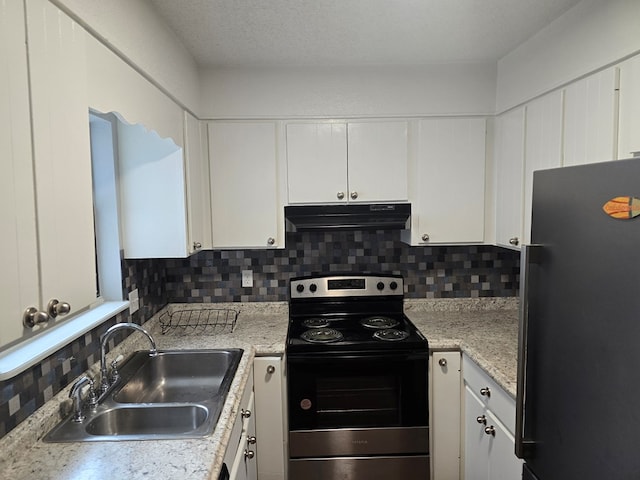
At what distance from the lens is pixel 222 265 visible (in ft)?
8.54

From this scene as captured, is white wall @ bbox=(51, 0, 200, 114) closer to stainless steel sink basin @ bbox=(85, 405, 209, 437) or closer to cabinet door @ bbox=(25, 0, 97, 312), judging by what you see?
cabinet door @ bbox=(25, 0, 97, 312)

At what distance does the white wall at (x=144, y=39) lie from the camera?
110 centimetres

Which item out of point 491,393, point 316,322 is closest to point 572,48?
point 491,393

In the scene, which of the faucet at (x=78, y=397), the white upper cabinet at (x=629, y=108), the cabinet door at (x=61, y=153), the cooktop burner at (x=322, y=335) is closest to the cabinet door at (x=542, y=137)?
the white upper cabinet at (x=629, y=108)

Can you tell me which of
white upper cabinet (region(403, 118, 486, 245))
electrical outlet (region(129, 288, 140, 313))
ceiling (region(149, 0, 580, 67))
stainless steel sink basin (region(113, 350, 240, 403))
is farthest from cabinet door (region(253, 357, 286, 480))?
ceiling (region(149, 0, 580, 67))

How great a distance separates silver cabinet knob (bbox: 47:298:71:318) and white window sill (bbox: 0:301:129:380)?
8 cm

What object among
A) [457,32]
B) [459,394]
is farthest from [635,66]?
[459,394]

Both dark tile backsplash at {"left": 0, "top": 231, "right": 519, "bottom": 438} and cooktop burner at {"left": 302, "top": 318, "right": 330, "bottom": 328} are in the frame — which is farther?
dark tile backsplash at {"left": 0, "top": 231, "right": 519, "bottom": 438}

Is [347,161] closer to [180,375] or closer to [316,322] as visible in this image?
[316,322]

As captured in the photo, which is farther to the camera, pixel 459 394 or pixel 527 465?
pixel 459 394

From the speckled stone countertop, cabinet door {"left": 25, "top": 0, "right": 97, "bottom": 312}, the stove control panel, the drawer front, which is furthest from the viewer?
the stove control panel

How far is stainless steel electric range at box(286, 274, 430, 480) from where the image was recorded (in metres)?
2.07

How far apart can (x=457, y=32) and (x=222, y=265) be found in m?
1.81

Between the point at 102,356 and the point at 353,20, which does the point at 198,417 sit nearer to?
the point at 102,356
